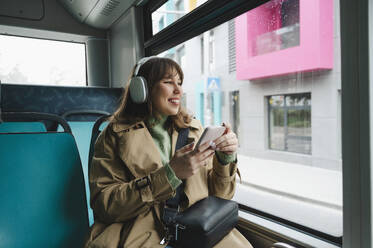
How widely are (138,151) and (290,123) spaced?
0.90 m

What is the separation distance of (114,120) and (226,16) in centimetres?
95

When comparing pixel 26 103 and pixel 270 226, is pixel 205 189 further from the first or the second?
pixel 26 103

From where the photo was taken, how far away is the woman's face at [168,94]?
1.17 m

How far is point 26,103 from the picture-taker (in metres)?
2.42

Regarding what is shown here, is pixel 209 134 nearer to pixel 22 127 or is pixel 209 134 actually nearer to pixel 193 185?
pixel 193 185

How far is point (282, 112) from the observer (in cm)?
152

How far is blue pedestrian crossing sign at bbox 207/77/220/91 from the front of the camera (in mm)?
2031

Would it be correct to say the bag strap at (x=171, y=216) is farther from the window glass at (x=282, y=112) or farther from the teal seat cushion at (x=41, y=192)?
the window glass at (x=282, y=112)

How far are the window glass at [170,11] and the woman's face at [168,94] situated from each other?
2.63 feet

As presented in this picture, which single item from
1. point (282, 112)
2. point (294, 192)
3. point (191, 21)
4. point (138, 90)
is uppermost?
point (191, 21)

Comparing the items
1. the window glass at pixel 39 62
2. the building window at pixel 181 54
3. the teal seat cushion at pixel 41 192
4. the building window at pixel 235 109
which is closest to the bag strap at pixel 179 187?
the teal seat cushion at pixel 41 192

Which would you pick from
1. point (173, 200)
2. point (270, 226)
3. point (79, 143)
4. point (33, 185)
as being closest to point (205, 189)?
point (173, 200)

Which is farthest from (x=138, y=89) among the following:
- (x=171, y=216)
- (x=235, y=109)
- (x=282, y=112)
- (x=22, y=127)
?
(x=22, y=127)

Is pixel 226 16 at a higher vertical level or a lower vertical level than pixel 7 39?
lower
